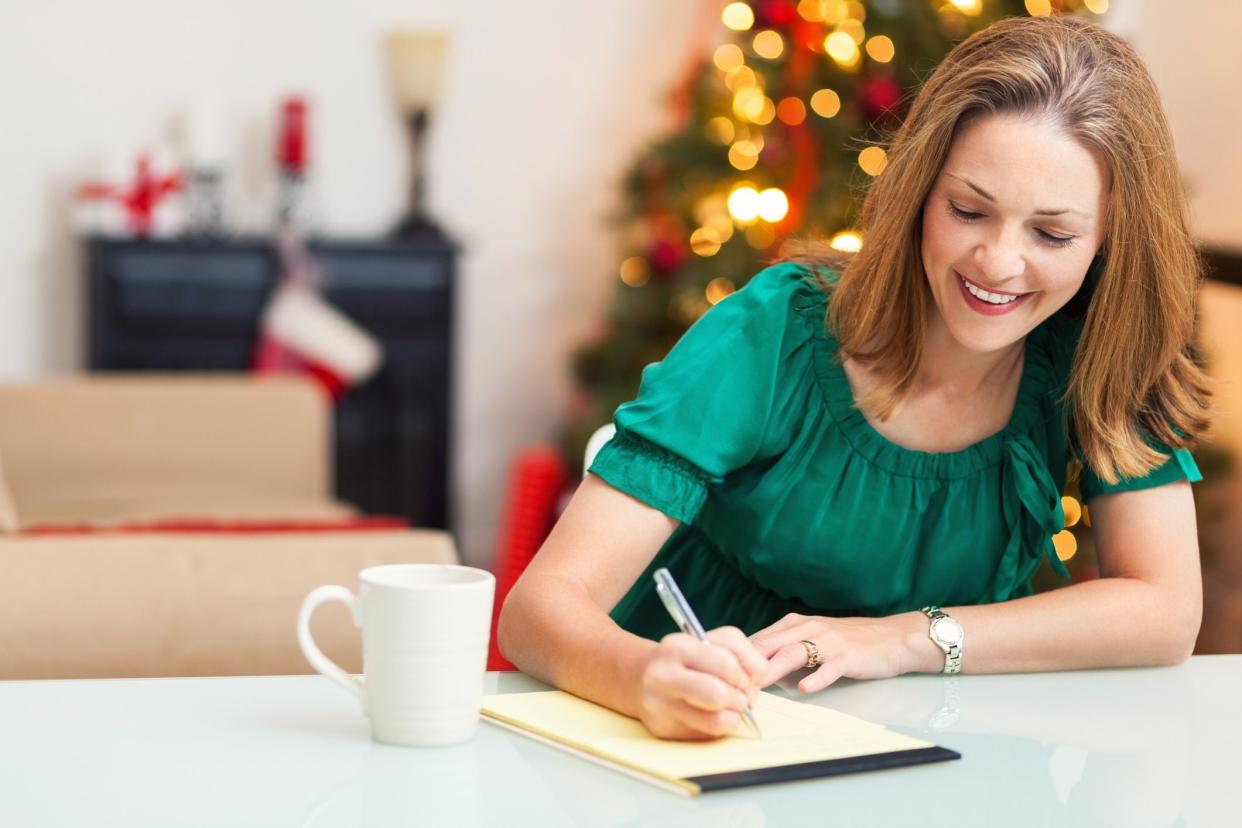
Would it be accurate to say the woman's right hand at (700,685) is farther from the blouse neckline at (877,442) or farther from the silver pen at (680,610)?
the blouse neckline at (877,442)

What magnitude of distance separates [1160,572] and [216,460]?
2213mm

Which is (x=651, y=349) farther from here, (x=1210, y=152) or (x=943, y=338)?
(x=943, y=338)

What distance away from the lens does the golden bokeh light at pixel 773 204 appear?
3666 mm

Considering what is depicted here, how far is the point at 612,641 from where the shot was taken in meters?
1.02

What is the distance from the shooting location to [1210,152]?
352 centimetres

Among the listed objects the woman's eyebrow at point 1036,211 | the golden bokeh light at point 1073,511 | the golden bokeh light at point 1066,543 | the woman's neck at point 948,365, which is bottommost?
the golden bokeh light at point 1066,543

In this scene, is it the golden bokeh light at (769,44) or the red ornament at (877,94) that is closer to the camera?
the red ornament at (877,94)

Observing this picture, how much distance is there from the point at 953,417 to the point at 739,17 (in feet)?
8.35

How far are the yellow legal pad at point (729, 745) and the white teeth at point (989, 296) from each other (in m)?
0.40

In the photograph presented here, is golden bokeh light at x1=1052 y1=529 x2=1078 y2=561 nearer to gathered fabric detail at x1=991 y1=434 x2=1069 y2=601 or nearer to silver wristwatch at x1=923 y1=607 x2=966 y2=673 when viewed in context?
gathered fabric detail at x1=991 y1=434 x2=1069 y2=601

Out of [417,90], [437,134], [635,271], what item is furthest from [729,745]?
[437,134]

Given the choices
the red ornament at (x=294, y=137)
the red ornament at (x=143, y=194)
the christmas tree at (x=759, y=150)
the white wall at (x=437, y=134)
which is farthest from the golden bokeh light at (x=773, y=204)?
the red ornament at (x=143, y=194)

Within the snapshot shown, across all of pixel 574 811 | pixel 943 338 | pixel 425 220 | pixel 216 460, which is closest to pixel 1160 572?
pixel 943 338

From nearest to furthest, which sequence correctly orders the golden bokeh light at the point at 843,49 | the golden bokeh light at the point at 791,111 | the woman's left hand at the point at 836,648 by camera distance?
the woman's left hand at the point at 836,648 < the golden bokeh light at the point at 843,49 < the golden bokeh light at the point at 791,111
